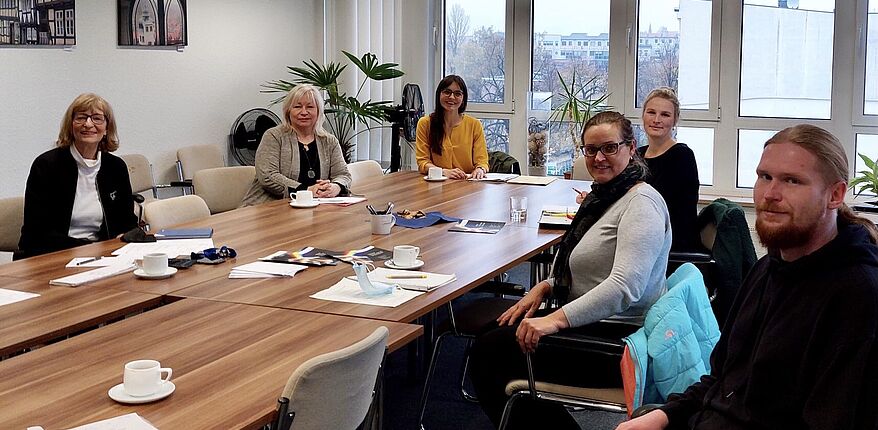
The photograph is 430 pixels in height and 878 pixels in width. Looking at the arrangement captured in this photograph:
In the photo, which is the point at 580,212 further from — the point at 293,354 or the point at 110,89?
the point at 110,89

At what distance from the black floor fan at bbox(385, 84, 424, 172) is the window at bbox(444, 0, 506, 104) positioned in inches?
37.4

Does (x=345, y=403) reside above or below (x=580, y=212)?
below

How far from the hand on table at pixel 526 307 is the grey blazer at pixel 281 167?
6.98 feet

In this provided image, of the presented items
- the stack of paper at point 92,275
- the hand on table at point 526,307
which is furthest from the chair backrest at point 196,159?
the hand on table at point 526,307

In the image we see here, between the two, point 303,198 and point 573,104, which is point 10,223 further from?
point 573,104

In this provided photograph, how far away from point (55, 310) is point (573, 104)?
540 cm

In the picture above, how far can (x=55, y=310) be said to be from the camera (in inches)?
110

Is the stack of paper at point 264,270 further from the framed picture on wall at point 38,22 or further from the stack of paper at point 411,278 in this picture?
the framed picture on wall at point 38,22

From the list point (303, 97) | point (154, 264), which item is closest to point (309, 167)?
point (303, 97)

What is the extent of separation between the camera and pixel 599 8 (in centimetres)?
779

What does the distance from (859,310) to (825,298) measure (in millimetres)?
70

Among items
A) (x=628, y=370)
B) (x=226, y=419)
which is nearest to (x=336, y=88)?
(x=628, y=370)

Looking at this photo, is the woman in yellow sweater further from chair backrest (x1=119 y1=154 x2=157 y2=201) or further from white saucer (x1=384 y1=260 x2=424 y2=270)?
white saucer (x1=384 y1=260 x2=424 y2=270)

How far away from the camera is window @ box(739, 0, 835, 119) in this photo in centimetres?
712
